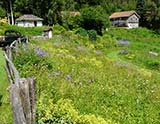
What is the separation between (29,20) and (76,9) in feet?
106

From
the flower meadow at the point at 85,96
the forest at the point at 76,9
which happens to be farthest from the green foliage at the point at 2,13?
the flower meadow at the point at 85,96

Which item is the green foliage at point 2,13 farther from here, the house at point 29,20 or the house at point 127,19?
the house at point 127,19

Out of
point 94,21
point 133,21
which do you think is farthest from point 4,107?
point 133,21

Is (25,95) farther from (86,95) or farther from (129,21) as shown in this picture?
(129,21)

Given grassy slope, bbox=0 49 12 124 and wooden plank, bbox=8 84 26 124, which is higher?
wooden plank, bbox=8 84 26 124

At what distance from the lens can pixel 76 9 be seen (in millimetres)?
97500

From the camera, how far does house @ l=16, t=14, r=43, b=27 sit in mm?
66088

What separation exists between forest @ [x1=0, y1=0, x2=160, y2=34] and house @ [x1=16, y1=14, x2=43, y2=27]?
1.85 metres

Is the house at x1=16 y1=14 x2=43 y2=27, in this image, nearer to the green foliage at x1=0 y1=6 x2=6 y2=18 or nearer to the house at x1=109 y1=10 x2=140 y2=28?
the green foliage at x1=0 y1=6 x2=6 y2=18

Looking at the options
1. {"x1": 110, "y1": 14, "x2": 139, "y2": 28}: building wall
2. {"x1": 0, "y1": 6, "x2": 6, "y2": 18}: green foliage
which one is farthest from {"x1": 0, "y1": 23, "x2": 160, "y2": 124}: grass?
{"x1": 110, "y1": 14, "x2": 139, "y2": 28}: building wall

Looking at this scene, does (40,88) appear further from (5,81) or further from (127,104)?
(127,104)

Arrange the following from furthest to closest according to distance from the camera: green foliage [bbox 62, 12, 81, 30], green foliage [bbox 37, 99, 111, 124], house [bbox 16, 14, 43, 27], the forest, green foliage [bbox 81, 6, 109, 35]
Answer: house [bbox 16, 14, 43, 27] → green foliage [bbox 62, 12, 81, 30] → the forest → green foliage [bbox 81, 6, 109, 35] → green foliage [bbox 37, 99, 111, 124]

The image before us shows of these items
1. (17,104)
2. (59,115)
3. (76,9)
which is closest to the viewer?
(17,104)

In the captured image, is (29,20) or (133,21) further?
(133,21)
